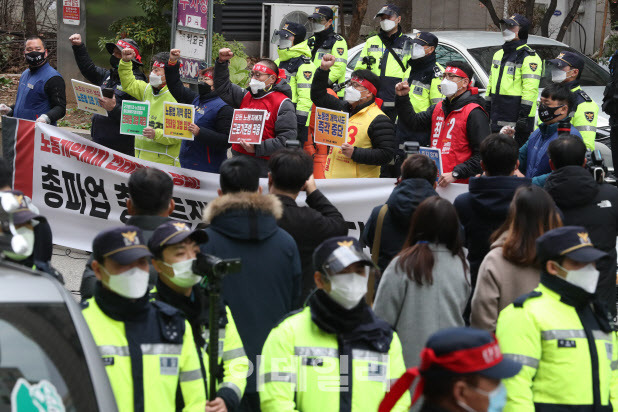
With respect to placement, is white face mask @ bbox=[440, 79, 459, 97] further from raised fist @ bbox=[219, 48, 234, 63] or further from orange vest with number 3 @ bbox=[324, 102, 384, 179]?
raised fist @ bbox=[219, 48, 234, 63]

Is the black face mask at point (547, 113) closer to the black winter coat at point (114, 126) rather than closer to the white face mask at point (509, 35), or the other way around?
the white face mask at point (509, 35)

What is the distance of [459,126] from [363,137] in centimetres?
80

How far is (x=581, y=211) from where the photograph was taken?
5.61 m

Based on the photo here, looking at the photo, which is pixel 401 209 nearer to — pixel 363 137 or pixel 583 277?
pixel 583 277

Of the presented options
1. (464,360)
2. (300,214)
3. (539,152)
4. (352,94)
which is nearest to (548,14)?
(352,94)

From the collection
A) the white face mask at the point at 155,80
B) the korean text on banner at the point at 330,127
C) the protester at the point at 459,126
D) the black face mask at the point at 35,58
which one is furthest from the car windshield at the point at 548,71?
the black face mask at the point at 35,58

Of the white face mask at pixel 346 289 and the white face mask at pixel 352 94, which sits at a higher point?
the white face mask at pixel 352 94

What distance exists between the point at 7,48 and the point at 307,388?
54.1 ft

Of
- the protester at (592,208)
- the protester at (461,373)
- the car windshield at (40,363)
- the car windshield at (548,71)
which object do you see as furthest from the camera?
the car windshield at (548,71)

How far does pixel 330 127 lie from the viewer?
304 inches

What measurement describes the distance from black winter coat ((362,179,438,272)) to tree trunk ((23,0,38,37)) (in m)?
14.9

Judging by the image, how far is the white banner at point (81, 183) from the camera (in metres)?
8.54

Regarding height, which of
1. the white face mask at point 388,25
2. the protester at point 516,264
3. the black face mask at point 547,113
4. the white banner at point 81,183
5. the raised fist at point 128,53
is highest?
the white face mask at point 388,25

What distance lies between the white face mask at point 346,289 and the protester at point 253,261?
0.96 m
